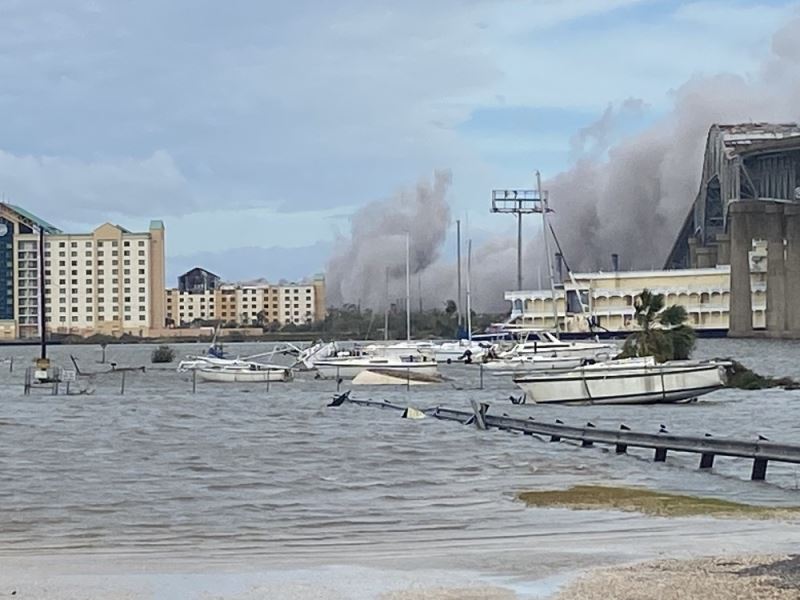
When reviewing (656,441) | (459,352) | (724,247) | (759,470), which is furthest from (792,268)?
(759,470)

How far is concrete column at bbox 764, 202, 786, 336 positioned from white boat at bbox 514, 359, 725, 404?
373ft

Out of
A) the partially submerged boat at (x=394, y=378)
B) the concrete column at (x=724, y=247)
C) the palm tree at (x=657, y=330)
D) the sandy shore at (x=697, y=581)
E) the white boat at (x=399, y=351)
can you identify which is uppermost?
the concrete column at (x=724, y=247)

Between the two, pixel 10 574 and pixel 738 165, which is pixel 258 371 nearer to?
pixel 10 574

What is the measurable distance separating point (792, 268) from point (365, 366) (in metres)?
85.3

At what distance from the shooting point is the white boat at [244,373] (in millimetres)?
93625

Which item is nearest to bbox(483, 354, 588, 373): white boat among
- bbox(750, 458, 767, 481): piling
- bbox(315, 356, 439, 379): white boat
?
bbox(315, 356, 439, 379): white boat

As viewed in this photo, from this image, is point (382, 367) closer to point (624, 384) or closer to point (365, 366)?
point (365, 366)

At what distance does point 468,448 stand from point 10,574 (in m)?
21.6

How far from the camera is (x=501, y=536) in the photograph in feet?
63.3

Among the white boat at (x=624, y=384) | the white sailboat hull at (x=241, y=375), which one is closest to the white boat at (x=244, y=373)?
the white sailboat hull at (x=241, y=375)

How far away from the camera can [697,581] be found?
521 inches

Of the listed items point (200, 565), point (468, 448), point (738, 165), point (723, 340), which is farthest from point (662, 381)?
point (738, 165)

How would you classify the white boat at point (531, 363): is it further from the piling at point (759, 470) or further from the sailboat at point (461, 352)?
the piling at point (759, 470)

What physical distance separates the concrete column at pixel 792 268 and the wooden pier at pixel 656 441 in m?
128
